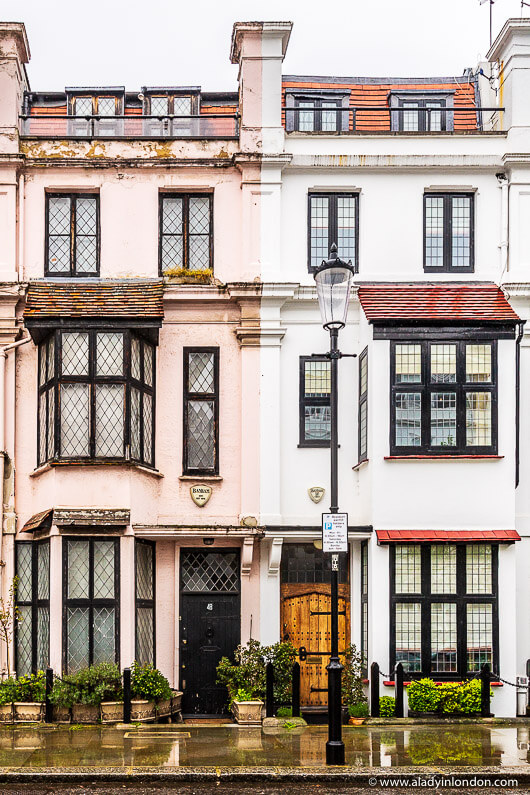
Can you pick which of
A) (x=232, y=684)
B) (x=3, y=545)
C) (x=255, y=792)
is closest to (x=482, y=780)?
(x=255, y=792)

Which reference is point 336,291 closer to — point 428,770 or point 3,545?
point 428,770

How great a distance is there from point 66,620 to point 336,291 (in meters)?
7.59

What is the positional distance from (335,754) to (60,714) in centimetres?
569

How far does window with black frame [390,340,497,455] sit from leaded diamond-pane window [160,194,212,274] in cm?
406

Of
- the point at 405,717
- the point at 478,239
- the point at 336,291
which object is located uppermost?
the point at 478,239

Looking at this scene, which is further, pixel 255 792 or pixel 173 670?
pixel 173 670

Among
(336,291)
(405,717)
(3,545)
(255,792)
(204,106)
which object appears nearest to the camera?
(255,792)

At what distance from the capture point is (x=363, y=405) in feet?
70.1

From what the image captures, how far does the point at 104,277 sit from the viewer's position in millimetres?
21797

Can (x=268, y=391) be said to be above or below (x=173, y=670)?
above

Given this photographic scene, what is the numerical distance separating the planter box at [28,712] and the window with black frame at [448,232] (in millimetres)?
10182

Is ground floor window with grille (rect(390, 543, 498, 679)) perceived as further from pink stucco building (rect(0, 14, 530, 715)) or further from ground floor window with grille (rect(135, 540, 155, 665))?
ground floor window with grille (rect(135, 540, 155, 665))

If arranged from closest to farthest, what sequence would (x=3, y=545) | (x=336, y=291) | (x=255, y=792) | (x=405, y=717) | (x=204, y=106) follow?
1. (x=255, y=792)
2. (x=336, y=291)
3. (x=405, y=717)
4. (x=3, y=545)
5. (x=204, y=106)

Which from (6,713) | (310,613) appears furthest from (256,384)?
(6,713)
